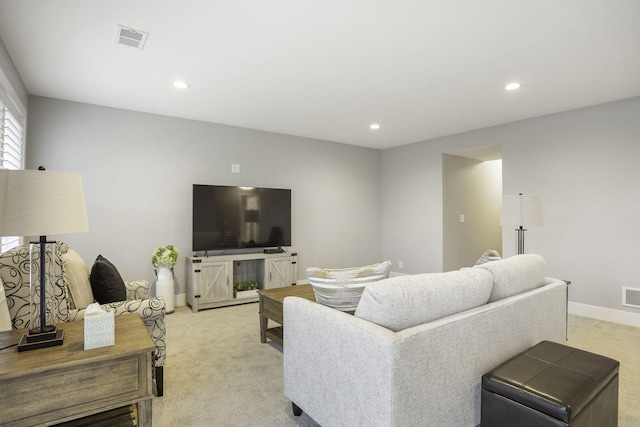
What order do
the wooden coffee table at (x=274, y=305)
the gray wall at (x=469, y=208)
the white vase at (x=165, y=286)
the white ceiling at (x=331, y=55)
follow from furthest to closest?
the gray wall at (x=469, y=208) < the white vase at (x=165, y=286) < the wooden coffee table at (x=274, y=305) < the white ceiling at (x=331, y=55)

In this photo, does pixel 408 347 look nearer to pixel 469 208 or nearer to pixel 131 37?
pixel 131 37

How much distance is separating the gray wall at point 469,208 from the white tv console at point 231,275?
8.81ft

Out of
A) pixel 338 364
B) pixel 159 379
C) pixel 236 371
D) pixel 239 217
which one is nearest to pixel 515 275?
pixel 338 364

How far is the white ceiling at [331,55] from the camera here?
2.20 m

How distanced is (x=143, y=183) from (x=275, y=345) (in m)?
2.67

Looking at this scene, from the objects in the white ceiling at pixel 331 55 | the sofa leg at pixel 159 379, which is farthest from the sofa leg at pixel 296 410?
the white ceiling at pixel 331 55

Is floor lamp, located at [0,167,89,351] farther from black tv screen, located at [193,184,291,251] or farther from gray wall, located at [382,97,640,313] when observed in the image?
gray wall, located at [382,97,640,313]

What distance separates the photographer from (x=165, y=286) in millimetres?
4145

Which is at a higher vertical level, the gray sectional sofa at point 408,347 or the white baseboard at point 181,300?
the gray sectional sofa at point 408,347

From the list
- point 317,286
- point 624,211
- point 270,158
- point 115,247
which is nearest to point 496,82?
point 624,211

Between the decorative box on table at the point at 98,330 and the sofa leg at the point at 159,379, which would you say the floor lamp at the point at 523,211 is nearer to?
the sofa leg at the point at 159,379

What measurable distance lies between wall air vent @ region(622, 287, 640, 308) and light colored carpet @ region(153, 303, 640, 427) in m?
0.26

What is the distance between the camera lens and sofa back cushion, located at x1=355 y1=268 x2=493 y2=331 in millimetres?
1541

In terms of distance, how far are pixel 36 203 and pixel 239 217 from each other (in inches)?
137
